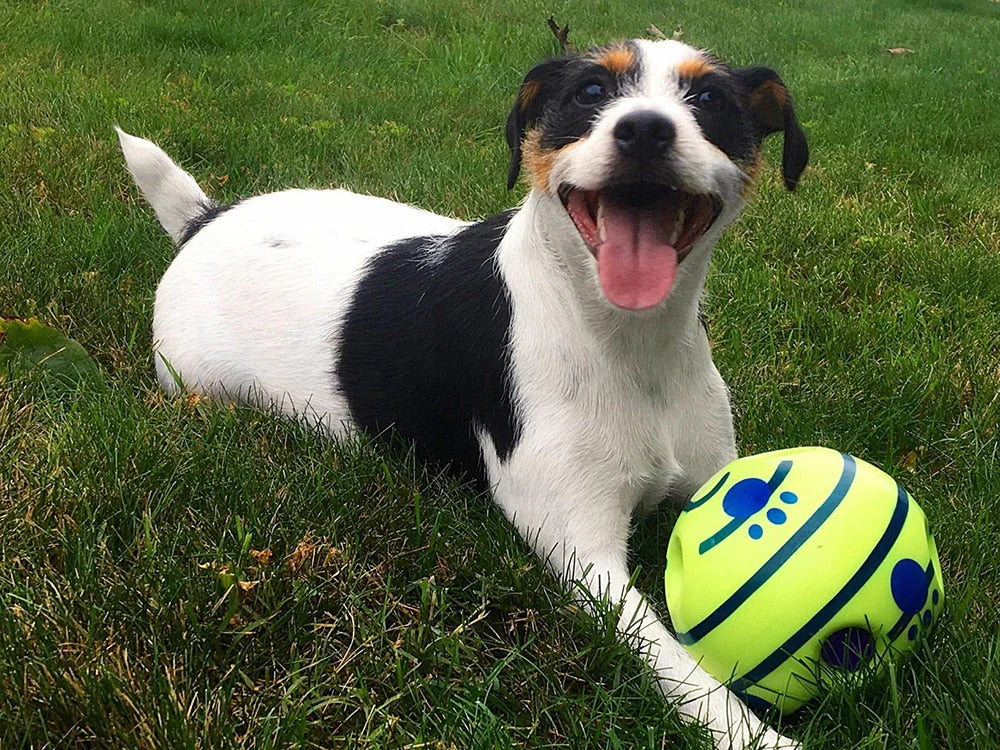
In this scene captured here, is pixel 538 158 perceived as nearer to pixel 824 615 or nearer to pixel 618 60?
pixel 618 60

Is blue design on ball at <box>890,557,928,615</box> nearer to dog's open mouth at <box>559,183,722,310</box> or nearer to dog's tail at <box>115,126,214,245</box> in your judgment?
dog's open mouth at <box>559,183,722,310</box>

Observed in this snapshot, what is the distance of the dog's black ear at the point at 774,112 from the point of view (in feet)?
8.77

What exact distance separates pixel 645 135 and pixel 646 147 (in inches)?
1.1

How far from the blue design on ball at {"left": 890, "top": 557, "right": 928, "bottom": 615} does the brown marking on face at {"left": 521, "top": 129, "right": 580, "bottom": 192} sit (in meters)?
1.22

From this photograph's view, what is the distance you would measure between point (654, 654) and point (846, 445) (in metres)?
1.32

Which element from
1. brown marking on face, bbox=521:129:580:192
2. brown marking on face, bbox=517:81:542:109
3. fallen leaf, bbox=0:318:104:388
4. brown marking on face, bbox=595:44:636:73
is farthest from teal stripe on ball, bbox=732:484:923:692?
fallen leaf, bbox=0:318:104:388

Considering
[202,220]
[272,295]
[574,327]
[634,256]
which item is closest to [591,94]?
[634,256]

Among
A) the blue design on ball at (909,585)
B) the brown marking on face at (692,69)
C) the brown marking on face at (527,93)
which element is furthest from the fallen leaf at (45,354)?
the blue design on ball at (909,585)

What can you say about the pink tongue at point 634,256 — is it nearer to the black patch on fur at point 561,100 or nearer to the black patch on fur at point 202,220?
the black patch on fur at point 561,100

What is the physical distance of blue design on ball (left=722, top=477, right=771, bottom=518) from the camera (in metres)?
2.14

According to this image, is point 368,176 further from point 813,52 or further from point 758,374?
point 813,52

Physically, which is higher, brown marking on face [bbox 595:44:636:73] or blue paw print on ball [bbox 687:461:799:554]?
brown marking on face [bbox 595:44:636:73]

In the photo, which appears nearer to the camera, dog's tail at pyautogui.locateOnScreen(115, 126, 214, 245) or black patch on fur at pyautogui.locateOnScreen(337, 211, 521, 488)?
black patch on fur at pyautogui.locateOnScreen(337, 211, 521, 488)

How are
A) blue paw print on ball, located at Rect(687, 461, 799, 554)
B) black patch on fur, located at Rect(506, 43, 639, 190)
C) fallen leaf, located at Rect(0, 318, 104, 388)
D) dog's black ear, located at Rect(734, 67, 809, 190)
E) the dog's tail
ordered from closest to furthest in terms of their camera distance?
blue paw print on ball, located at Rect(687, 461, 799, 554) < black patch on fur, located at Rect(506, 43, 639, 190) < dog's black ear, located at Rect(734, 67, 809, 190) < fallen leaf, located at Rect(0, 318, 104, 388) < the dog's tail
